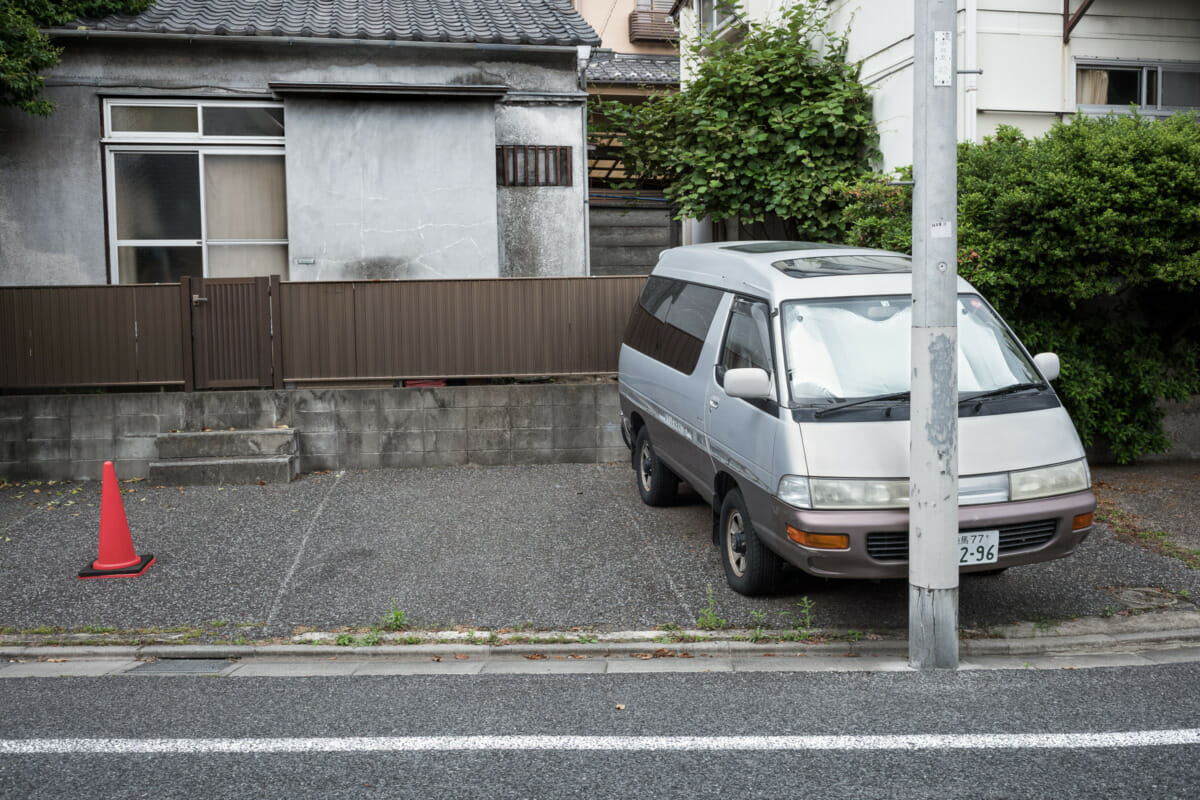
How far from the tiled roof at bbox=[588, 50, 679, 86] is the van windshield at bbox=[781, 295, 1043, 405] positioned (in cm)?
1582

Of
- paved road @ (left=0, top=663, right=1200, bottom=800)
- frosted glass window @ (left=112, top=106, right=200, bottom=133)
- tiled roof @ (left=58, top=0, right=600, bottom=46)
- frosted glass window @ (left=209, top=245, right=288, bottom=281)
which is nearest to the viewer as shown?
paved road @ (left=0, top=663, right=1200, bottom=800)

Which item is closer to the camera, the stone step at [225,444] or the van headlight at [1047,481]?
the van headlight at [1047,481]

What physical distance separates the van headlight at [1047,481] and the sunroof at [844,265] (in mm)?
1519

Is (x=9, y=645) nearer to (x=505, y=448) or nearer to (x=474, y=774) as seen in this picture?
(x=474, y=774)

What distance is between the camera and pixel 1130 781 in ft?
12.8

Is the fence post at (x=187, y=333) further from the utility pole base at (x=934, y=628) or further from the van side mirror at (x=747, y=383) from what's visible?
the utility pole base at (x=934, y=628)

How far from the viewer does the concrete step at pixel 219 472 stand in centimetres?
967

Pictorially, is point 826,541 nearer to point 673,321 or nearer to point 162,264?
point 673,321

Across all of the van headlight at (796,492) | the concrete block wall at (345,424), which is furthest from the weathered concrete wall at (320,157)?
the van headlight at (796,492)

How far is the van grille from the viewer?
17.8 ft

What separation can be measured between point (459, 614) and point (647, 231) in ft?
46.0

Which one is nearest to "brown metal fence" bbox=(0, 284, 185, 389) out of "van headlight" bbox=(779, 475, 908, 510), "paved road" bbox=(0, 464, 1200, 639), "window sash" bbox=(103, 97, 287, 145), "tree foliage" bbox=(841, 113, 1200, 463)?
"paved road" bbox=(0, 464, 1200, 639)

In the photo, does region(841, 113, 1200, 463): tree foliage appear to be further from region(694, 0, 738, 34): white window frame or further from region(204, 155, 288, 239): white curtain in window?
region(694, 0, 738, 34): white window frame

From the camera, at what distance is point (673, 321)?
803cm
